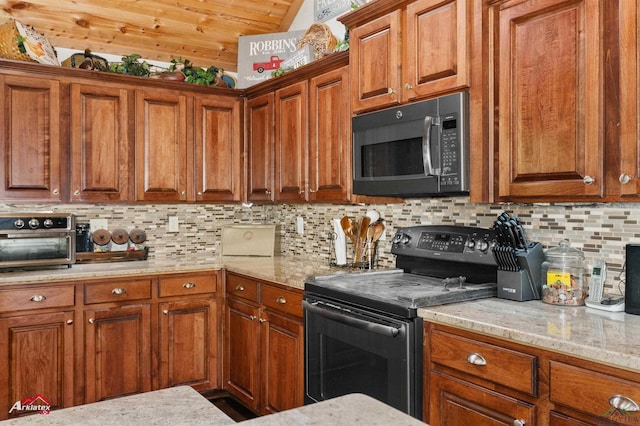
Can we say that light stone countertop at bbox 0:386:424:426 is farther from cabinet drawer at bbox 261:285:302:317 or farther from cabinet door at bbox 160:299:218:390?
cabinet door at bbox 160:299:218:390

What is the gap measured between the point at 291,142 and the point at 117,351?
1.67m

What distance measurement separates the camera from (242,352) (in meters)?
3.20

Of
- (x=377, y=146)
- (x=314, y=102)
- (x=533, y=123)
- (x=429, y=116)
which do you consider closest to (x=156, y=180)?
(x=314, y=102)

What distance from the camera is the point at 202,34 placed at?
13.0ft

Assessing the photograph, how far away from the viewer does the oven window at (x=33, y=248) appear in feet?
9.77

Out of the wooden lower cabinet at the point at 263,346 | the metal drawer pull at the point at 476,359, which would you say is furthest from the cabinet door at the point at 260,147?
the metal drawer pull at the point at 476,359

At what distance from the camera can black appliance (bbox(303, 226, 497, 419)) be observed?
1.85m

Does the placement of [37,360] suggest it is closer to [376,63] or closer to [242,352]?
[242,352]

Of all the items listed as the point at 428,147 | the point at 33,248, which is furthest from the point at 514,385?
the point at 33,248

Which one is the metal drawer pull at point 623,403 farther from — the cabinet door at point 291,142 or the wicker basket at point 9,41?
the wicker basket at point 9,41

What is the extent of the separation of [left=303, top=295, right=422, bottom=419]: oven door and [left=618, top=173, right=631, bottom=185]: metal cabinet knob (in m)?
0.80

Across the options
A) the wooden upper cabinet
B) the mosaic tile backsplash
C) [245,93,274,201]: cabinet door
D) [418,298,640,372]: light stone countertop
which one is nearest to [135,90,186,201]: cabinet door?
the mosaic tile backsplash

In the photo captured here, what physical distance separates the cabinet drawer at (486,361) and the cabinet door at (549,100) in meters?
0.60

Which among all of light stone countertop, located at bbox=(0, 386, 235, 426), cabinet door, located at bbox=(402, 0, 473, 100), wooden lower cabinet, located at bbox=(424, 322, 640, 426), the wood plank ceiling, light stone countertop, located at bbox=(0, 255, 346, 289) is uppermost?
the wood plank ceiling
